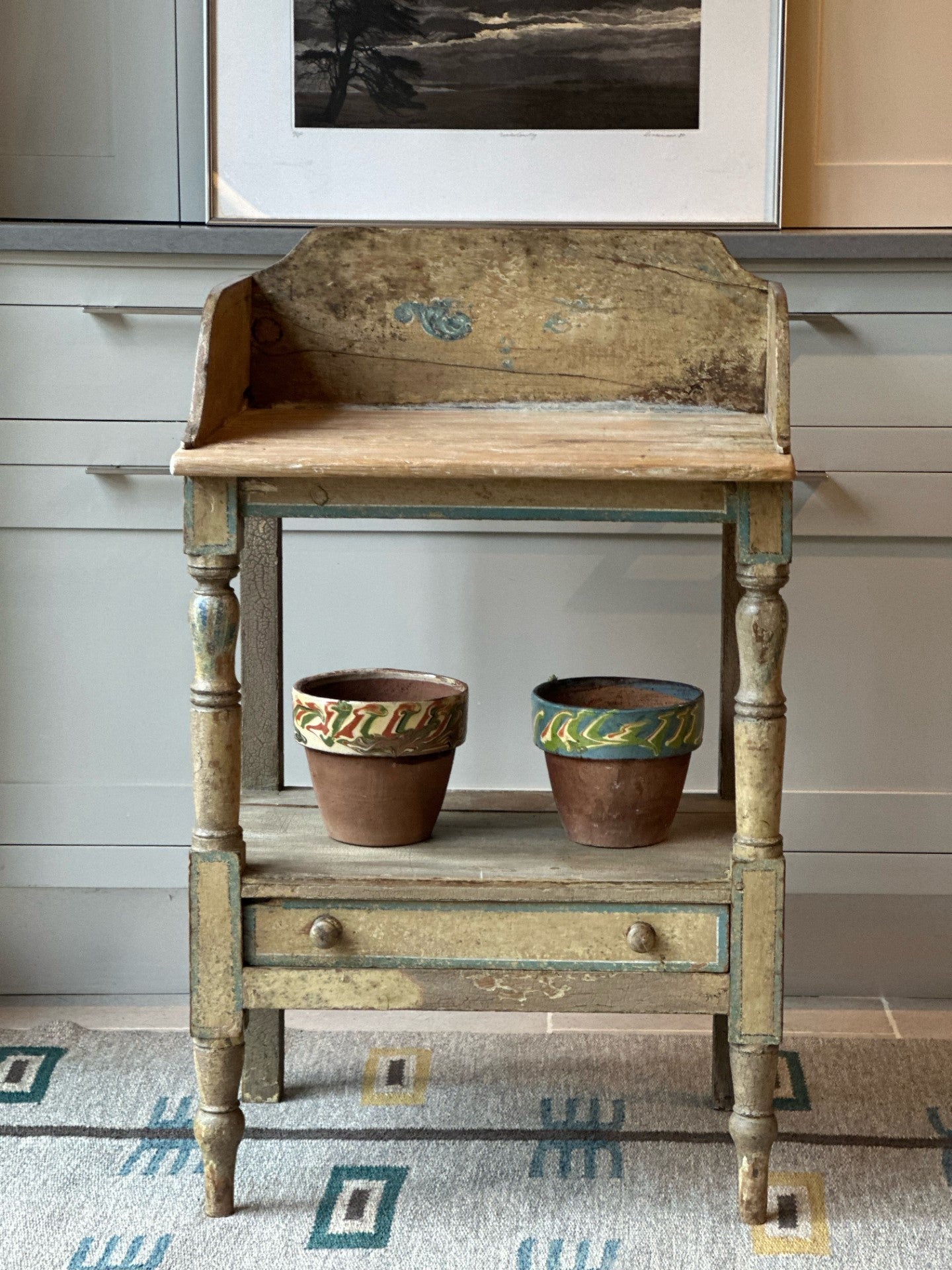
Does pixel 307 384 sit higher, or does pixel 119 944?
pixel 307 384

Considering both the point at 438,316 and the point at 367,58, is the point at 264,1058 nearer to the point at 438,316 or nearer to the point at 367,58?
the point at 438,316

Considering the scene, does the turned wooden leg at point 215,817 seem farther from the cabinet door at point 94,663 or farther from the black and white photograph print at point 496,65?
the black and white photograph print at point 496,65

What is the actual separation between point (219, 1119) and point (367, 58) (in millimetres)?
1440

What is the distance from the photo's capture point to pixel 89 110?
6.75ft

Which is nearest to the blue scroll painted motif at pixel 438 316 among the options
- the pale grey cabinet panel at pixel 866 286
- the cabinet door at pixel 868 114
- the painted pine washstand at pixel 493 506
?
the painted pine washstand at pixel 493 506

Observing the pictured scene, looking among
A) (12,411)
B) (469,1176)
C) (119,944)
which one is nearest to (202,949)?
(469,1176)

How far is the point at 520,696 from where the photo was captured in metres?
2.09

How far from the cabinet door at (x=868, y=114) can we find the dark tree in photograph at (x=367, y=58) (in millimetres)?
547

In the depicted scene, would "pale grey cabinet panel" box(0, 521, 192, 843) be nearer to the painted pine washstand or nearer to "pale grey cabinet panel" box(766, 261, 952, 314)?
the painted pine washstand

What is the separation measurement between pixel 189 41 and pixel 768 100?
0.85 m

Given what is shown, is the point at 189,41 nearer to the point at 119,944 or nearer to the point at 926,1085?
the point at 119,944

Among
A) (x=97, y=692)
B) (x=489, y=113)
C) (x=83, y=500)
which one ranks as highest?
(x=489, y=113)

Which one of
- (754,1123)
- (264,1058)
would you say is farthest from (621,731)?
(264,1058)

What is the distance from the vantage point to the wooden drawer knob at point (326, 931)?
147 centimetres
